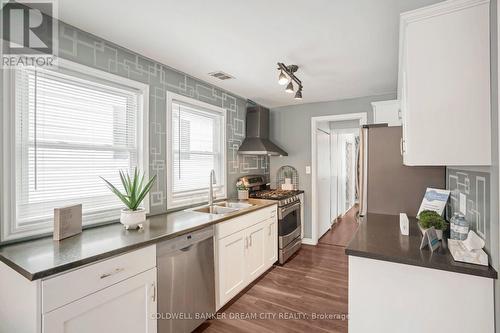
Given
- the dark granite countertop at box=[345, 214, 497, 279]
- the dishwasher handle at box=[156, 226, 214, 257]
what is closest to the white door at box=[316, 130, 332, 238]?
the dark granite countertop at box=[345, 214, 497, 279]

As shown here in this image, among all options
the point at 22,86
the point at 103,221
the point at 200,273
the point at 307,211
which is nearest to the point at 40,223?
the point at 103,221

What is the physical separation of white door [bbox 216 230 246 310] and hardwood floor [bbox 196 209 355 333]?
15cm

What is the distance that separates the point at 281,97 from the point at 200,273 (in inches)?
110

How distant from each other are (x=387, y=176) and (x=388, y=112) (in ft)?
3.26

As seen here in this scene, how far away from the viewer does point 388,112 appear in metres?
2.86

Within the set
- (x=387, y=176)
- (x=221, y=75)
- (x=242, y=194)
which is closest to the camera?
(x=387, y=176)

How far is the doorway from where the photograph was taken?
405cm

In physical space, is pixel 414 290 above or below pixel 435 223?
below

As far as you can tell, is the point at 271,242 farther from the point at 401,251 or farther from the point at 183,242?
the point at 401,251

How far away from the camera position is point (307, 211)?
412 centimetres

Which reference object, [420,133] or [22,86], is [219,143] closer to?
[22,86]

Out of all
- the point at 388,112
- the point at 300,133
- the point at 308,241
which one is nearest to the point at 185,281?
the point at 308,241

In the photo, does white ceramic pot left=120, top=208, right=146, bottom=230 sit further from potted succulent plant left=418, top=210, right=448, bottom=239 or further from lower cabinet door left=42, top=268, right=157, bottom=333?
potted succulent plant left=418, top=210, right=448, bottom=239

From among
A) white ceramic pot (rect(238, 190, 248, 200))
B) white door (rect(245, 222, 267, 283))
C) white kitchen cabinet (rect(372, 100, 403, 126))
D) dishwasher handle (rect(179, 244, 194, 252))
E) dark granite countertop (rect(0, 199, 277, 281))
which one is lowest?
white door (rect(245, 222, 267, 283))
